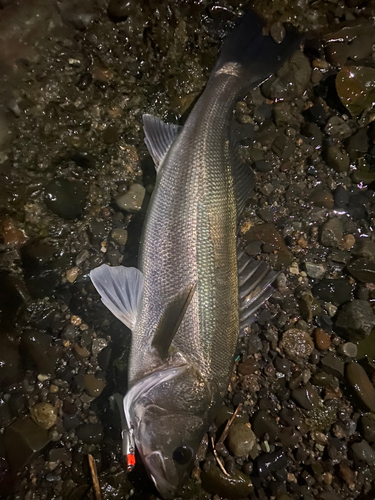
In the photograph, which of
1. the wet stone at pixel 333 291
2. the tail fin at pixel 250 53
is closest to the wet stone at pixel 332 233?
the wet stone at pixel 333 291

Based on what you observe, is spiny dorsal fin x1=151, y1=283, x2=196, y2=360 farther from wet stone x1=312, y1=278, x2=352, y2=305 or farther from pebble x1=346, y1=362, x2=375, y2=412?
pebble x1=346, y1=362, x2=375, y2=412

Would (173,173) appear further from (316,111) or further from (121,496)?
(121,496)

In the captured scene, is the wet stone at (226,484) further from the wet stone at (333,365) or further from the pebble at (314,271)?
the pebble at (314,271)

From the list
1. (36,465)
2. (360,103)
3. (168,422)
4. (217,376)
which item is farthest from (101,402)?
(360,103)

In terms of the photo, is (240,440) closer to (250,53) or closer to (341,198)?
(341,198)

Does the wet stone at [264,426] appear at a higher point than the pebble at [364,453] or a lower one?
higher

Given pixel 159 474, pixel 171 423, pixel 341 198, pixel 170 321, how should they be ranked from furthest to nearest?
pixel 341 198, pixel 170 321, pixel 171 423, pixel 159 474

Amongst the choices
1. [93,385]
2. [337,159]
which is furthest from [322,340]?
[93,385]
